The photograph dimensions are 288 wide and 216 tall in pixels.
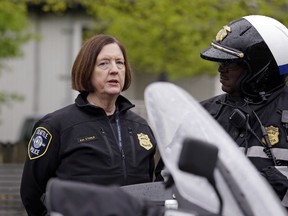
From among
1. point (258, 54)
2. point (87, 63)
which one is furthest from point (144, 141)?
point (258, 54)

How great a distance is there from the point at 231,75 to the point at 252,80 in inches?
4.8

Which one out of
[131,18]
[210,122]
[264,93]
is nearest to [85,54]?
[264,93]

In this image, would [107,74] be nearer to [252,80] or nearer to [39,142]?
[39,142]

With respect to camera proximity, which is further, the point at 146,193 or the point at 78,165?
the point at 78,165

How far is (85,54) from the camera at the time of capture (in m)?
5.32

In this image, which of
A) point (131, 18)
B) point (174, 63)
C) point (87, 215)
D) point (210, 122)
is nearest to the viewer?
point (87, 215)

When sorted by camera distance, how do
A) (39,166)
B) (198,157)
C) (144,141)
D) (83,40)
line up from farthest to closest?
(83,40), (144,141), (39,166), (198,157)

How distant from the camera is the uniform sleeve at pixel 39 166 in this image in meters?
5.19

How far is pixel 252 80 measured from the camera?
5.15 m

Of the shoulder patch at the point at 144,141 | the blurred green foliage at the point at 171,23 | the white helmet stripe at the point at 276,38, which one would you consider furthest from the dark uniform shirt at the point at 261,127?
the blurred green foliage at the point at 171,23

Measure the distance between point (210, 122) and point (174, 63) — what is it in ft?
42.7

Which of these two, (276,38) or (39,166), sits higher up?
(276,38)

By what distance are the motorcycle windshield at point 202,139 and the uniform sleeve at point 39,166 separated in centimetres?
140

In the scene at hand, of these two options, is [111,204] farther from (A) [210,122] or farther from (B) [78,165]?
(B) [78,165]
